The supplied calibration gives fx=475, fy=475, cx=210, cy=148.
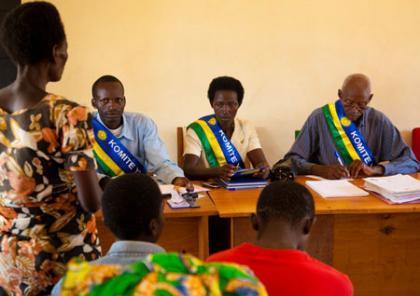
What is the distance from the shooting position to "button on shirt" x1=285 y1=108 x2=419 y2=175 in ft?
9.85

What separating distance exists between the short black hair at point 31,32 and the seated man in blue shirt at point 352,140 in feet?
6.29

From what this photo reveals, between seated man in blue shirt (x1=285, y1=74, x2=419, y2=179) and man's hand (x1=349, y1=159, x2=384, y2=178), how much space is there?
11 mm

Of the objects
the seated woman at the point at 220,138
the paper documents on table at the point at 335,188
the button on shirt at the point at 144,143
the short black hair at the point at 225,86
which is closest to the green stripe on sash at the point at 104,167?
the button on shirt at the point at 144,143

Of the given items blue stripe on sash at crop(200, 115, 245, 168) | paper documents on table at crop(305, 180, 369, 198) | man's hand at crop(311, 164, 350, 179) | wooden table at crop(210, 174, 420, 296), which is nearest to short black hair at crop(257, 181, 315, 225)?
wooden table at crop(210, 174, 420, 296)

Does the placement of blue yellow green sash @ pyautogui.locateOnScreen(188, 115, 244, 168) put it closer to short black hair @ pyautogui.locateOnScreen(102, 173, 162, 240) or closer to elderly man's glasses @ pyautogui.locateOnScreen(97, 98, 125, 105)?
elderly man's glasses @ pyautogui.locateOnScreen(97, 98, 125, 105)

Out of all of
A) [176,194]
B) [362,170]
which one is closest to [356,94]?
[362,170]

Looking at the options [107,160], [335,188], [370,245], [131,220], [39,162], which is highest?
[39,162]

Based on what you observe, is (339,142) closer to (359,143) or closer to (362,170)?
(359,143)

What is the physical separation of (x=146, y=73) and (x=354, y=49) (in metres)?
1.72

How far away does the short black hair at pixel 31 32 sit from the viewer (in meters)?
1.30

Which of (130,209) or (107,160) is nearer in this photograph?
(130,209)

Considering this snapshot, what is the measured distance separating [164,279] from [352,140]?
242cm

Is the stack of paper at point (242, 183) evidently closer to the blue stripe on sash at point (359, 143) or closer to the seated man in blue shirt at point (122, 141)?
the seated man in blue shirt at point (122, 141)

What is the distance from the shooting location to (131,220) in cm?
122
